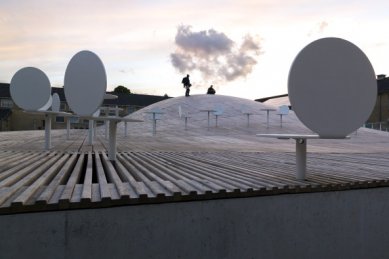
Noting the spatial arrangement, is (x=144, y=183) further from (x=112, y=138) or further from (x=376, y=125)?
(x=376, y=125)

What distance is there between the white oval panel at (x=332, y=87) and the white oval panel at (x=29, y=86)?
6.64m

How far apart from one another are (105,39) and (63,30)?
4.25 feet

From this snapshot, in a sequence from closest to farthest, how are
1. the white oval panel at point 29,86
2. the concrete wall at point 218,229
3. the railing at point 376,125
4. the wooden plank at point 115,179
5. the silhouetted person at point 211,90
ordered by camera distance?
the concrete wall at point 218,229, the wooden plank at point 115,179, the white oval panel at point 29,86, the silhouetted person at point 211,90, the railing at point 376,125

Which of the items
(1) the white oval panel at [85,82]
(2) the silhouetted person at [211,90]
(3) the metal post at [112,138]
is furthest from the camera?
(2) the silhouetted person at [211,90]

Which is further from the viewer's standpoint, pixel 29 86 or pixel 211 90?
pixel 211 90

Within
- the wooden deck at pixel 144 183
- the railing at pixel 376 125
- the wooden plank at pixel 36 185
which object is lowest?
the wooden deck at pixel 144 183

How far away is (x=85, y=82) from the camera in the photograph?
6.61m

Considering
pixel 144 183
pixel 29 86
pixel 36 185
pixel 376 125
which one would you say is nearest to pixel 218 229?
pixel 144 183

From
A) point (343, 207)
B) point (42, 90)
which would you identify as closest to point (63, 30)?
point (42, 90)

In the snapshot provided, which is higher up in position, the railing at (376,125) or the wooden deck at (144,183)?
the railing at (376,125)

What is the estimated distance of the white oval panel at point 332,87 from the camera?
4473mm

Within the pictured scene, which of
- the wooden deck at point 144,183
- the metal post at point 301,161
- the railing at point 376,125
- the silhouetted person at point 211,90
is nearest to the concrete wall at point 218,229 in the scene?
the wooden deck at point 144,183

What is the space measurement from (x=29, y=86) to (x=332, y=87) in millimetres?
7293

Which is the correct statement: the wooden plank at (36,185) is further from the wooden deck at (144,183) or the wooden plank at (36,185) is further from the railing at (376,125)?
the railing at (376,125)
